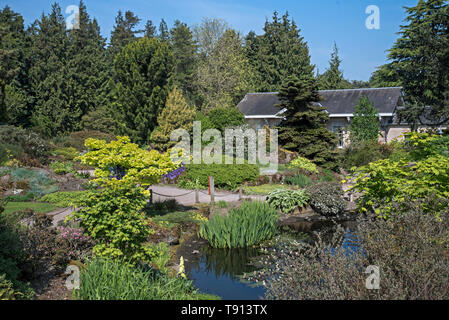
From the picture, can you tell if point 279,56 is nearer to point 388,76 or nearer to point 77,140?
point 388,76

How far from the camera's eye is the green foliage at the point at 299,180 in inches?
669

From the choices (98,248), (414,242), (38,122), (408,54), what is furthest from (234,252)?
(408,54)

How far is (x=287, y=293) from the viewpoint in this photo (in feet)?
16.2

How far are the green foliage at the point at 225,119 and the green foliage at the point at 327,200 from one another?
9563 millimetres

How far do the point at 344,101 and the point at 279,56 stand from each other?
17.1 meters

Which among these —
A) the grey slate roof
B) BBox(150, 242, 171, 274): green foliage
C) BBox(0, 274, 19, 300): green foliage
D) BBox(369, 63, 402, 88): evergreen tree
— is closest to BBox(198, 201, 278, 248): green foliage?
BBox(150, 242, 171, 274): green foliage

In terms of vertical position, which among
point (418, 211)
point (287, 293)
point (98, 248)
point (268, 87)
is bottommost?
point (287, 293)

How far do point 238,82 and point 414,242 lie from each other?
108 ft

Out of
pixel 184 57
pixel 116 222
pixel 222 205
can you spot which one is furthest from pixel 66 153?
pixel 184 57

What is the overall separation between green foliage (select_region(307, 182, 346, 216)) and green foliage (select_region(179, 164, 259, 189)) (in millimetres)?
4269

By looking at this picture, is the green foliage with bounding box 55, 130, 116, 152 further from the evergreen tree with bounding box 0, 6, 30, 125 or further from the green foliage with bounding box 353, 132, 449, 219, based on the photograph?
the green foliage with bounding box 353, 132, 449, 219

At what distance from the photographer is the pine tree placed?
24.6 m

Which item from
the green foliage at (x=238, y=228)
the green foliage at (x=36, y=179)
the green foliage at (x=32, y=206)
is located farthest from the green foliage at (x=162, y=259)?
the green foliage at (x=36, y=179)

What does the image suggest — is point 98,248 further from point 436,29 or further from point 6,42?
point 6,42
